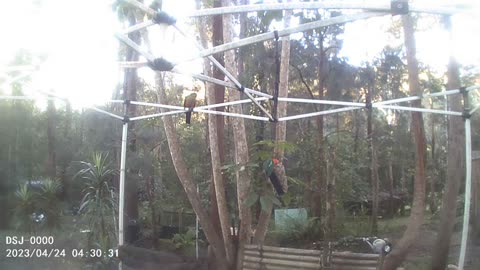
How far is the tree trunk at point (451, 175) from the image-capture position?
7.20m

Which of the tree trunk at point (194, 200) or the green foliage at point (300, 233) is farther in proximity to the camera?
the green foliage at point (300, 233)

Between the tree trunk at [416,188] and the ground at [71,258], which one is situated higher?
the tree trunk at [416,188]

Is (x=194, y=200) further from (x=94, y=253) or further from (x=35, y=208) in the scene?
(x=35, y=208)

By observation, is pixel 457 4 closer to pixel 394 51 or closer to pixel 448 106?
pixel 448 106

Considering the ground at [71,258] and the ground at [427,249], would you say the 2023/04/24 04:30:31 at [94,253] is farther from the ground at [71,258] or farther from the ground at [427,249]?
the ground at [427,249]

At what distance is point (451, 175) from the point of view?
23.6 ft

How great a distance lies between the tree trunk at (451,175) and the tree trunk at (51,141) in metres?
9.44

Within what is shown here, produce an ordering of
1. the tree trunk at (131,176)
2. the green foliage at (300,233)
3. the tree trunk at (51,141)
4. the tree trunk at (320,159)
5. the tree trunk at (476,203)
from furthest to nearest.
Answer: the tree trunk at (51,141), the tree trunk at (131,176), the green foliage at (300,233), the tree trunk at (320,159), the tree trunk at (476,203)

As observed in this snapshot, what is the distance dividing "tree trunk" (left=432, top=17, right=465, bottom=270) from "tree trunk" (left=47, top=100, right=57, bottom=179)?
9.44m

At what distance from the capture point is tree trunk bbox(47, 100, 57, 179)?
1269cm

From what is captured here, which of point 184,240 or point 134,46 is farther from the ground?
point 134,46

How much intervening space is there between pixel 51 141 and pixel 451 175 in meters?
10.6

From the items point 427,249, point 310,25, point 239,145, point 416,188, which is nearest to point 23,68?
point 310,25

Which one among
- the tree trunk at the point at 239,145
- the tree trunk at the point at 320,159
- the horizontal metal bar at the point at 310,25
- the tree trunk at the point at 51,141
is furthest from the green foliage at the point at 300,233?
the horizontal metal bar at the point at 310,25
